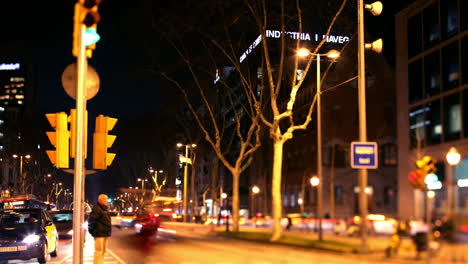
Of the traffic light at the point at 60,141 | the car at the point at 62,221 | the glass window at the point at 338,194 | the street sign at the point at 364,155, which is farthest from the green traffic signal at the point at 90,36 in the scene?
the glass window at the point at 338,194

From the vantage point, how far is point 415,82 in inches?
1714

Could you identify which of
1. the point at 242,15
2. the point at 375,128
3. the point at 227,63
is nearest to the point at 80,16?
the point at 242,15

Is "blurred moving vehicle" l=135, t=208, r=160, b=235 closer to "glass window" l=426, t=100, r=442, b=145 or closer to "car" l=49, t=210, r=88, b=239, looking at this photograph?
"car" l=49, t=210, r=88, b=239

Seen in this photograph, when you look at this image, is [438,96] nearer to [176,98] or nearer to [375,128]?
[176,98]

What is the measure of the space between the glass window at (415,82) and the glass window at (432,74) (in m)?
0.79

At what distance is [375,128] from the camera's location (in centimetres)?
6512

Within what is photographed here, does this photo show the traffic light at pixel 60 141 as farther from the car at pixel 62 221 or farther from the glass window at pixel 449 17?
the glass window at pixel 449 17

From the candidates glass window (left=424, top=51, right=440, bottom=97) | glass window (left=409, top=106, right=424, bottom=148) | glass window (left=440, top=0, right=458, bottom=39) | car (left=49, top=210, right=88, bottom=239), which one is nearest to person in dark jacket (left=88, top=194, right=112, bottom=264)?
car (left=49, top=210, right=88, bottom=239)

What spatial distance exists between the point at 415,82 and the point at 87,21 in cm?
3826

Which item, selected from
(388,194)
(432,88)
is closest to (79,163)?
(432,88)

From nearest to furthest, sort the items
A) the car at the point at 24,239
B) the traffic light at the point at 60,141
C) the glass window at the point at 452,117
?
the traffic light at the point at 60,141, the car at the point at 24,239, the glass window at the point at 452,117

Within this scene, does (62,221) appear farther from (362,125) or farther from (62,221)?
(362,125)

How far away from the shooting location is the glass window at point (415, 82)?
4284cm

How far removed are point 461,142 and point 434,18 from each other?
895 centimetres
